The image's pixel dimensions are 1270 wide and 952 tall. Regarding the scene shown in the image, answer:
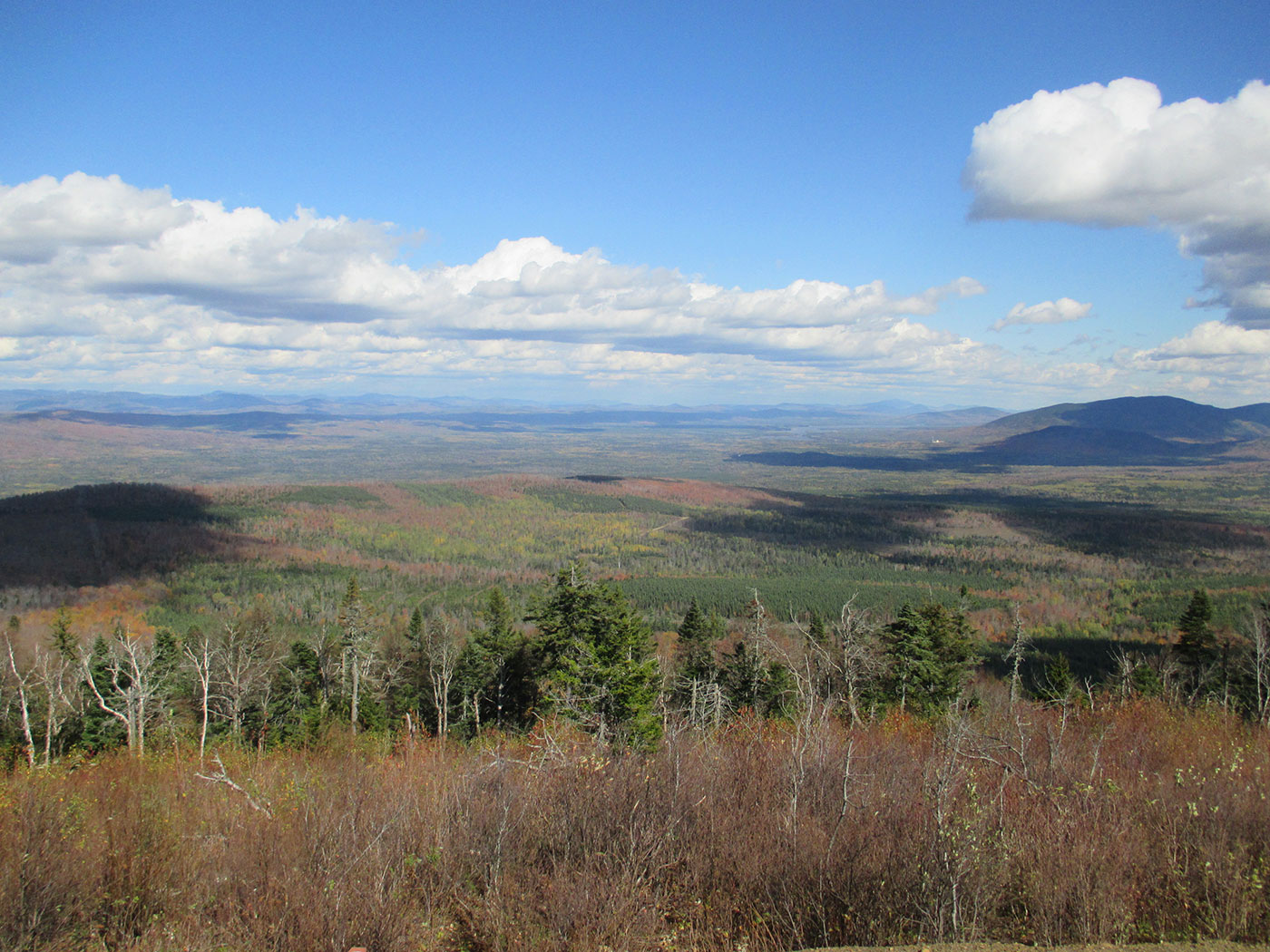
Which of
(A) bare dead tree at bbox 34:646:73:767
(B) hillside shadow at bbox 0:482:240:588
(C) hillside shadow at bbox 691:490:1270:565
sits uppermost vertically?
(A) bare dead tree at bbox 34:646:73:767

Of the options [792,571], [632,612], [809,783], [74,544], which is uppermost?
[809,783]

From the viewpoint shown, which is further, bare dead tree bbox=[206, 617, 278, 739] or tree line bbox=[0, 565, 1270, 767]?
bare dead tree bbox=[206, 617, 278, 739]

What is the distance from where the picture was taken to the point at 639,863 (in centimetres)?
812

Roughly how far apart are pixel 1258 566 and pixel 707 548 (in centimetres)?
11709

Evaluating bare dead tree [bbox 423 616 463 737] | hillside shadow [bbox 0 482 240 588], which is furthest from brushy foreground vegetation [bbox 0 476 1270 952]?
hillside shadow [bbox 0 482 240 588]

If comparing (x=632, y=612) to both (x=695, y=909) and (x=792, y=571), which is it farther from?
(x=792, y=571)

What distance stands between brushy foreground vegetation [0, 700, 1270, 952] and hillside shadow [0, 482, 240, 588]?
114 m

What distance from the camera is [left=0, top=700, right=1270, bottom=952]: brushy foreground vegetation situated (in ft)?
23.0

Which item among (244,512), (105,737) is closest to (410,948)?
(105,737)

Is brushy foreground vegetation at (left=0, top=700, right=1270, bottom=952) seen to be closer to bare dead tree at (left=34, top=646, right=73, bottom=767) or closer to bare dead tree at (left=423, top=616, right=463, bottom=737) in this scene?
bare dead tree at (left=423, top=616, right=463, bottom=737)

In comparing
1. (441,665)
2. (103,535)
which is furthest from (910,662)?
(103,535)

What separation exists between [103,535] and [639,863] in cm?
14795

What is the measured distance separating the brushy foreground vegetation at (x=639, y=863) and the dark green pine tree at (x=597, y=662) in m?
8.90

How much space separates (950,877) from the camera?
23.9 feet
